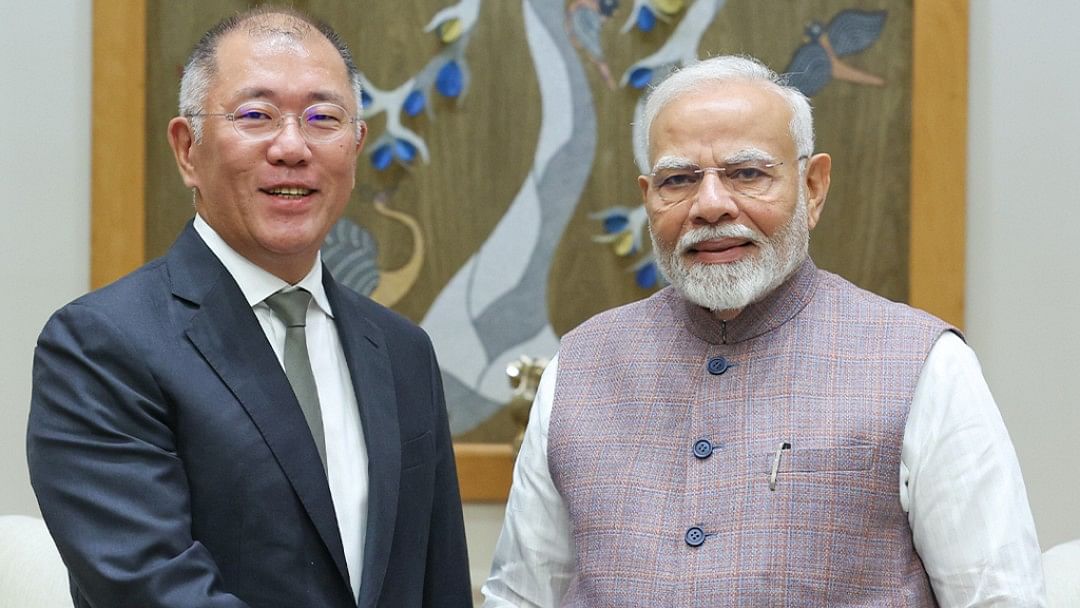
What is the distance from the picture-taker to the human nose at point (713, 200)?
1955mm

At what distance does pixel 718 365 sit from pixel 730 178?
0.29 metres

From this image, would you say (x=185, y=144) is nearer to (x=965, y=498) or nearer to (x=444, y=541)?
(x=444, y=541)

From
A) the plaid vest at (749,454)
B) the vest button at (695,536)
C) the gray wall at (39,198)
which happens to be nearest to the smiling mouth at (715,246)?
the plaid vest at (749,454)

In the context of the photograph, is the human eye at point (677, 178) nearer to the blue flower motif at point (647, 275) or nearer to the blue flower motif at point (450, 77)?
the blue flower motif at point (647, 275)

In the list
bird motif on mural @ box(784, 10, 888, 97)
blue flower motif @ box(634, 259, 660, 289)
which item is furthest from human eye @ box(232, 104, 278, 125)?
bird motif on mural @ box(784, 10, 888, 97)

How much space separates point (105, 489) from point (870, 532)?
1.03 metres

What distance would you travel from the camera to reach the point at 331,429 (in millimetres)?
1871

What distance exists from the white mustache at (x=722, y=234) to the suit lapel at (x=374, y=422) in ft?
1.62

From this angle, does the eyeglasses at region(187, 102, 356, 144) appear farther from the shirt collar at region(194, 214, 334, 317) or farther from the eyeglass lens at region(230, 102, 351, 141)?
the shirt collar at region(194, 214, 334, 317)

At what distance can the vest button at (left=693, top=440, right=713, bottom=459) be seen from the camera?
1.96m

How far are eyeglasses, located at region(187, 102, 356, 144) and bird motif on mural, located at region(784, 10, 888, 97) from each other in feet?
5.16

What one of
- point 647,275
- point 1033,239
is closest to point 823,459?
point 647,275

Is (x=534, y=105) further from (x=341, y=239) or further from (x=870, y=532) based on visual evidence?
(x=870, y=532)

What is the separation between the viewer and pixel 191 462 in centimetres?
172
